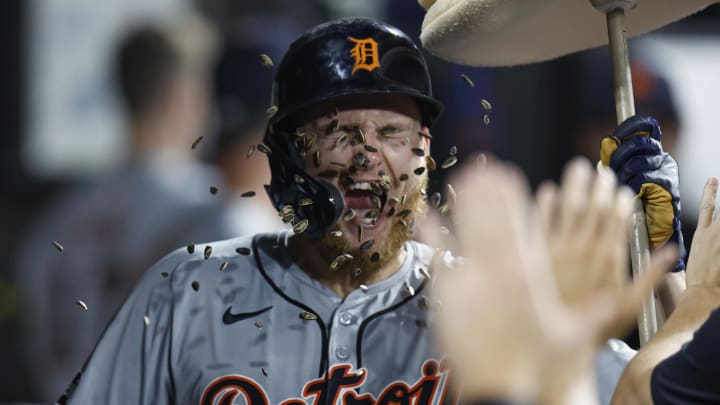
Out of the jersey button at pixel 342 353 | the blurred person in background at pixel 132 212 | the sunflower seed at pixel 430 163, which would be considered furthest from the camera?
the blurred person in background at pixel 132 212

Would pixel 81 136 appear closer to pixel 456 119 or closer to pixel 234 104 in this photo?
pixel 456 119

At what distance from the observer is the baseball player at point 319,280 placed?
9.73 ft

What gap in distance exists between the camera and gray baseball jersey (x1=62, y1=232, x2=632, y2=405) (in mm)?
2953

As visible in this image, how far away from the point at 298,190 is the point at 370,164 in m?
0.20

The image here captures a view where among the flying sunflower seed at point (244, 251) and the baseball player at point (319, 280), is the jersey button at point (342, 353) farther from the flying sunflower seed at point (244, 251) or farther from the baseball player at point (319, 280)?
the flying sunflower seed at point (244, 251)

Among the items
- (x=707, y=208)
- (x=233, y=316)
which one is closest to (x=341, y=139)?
(x=233, y=316)

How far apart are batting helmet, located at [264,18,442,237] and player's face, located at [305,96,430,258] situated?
0.16ft

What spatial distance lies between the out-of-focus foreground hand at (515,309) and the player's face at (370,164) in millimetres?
1164

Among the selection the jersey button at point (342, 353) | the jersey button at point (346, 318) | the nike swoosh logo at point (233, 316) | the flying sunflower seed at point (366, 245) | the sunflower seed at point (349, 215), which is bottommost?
the jersey button at point (342, 353)

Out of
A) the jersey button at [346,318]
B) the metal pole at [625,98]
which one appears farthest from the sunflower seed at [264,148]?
the metal pole at [625,98]

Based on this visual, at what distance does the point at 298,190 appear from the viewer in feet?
10.5

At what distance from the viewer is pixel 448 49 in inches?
123

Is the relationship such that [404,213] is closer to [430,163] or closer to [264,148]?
[430,163]

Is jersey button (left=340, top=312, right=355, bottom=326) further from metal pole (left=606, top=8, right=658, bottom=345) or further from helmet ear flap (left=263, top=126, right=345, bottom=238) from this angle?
metal pole (left=606, top=8, right=658, bottom=345)
